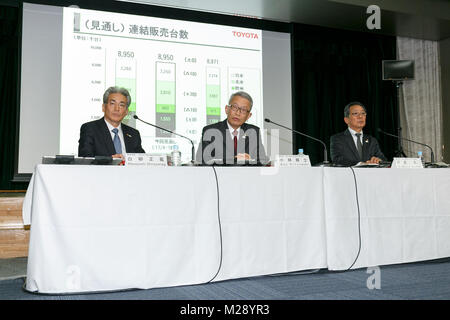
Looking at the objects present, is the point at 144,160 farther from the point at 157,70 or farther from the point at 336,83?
the point at 336,83

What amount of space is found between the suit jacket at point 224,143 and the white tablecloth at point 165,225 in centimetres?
80

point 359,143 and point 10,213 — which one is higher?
point 359,143

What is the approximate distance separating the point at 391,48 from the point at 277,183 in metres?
3.97

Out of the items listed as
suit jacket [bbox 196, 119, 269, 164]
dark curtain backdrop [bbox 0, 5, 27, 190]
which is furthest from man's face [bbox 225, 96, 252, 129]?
dark curtain backdrop [bbox 0, 5, 27, 190]

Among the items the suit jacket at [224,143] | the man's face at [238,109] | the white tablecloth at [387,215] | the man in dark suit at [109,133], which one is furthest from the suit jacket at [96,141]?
the white tablecloth at [387,215]

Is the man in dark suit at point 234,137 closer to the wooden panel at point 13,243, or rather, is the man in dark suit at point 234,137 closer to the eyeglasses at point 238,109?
the eyeglasses at point 238,109

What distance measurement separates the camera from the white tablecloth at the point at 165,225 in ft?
5.11

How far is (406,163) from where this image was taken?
2.24m

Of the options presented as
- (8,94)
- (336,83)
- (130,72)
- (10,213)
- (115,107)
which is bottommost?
(10,213)

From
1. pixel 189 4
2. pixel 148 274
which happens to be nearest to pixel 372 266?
pixel 148 274

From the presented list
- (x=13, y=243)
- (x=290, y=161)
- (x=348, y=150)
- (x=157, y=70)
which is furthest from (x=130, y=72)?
(x=290, y=161)

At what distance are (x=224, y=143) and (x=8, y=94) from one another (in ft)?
7.12

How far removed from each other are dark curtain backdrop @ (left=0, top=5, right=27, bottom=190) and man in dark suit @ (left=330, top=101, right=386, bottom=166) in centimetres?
268

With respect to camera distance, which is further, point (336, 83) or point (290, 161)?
point (336, 83)
